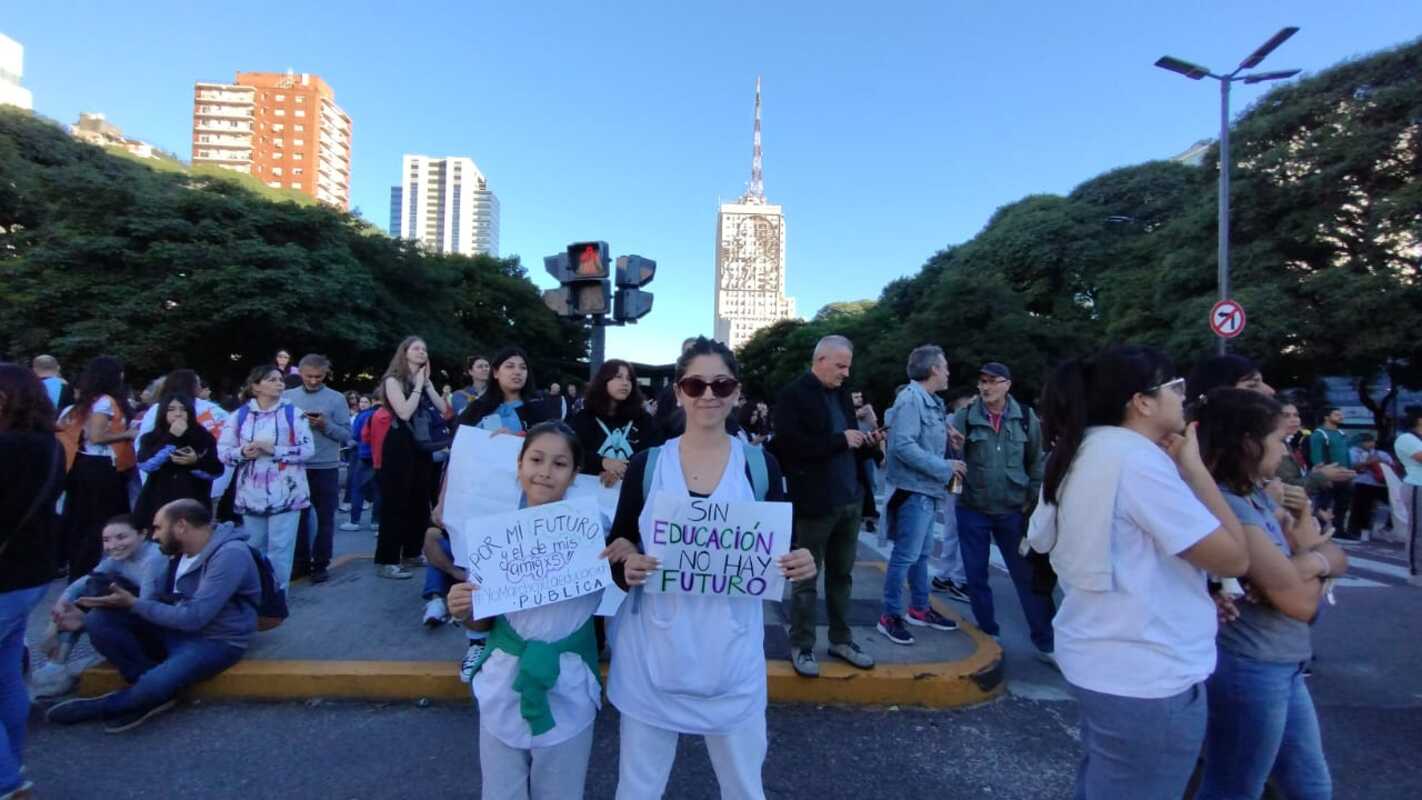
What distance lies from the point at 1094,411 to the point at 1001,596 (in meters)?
4.87

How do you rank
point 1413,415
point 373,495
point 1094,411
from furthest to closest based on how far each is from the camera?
point 373,495
point 1413,415
point 1094,411

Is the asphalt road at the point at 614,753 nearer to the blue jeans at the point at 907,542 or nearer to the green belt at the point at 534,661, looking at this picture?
the blue jeans at the point at 907,542

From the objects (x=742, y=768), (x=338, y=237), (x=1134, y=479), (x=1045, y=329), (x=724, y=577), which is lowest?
(x=742, y=768)

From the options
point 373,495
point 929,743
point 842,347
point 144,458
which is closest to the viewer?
point 929,743

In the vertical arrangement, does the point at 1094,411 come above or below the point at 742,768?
above

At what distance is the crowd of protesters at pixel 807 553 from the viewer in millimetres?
1913

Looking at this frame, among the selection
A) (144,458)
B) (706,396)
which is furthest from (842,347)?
(144,458)

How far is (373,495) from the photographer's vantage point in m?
9.72

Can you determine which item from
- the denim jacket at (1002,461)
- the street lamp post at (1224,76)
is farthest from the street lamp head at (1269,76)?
the denim jacket at (1002,461)

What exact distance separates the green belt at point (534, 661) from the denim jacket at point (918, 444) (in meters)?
3.04

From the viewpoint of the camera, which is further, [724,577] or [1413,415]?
[1413,415]

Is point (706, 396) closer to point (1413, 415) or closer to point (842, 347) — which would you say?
point (842, 347)

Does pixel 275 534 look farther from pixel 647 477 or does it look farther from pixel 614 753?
pixel 647 477

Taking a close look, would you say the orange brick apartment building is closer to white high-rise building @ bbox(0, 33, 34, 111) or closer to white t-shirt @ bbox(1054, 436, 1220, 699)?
white high-rise building @ bbox(0, 33, 34, 111)
